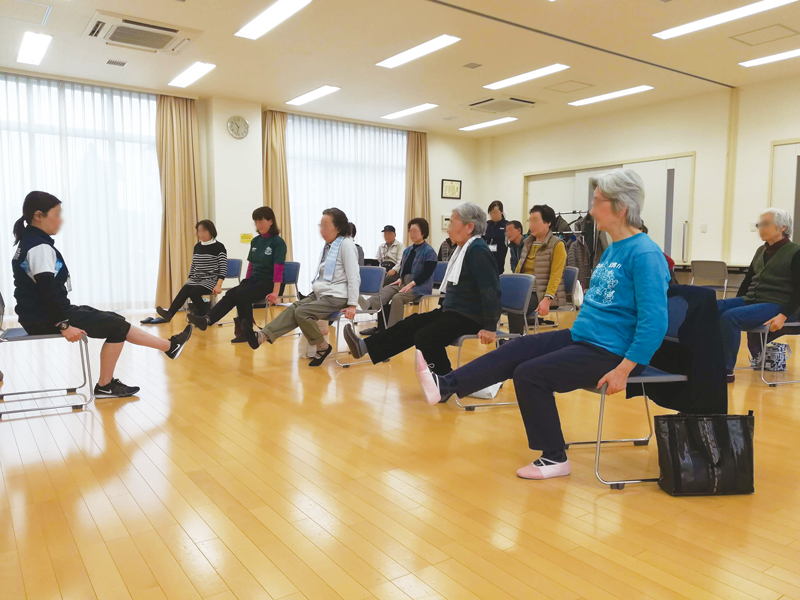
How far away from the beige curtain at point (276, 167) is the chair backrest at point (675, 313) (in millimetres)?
7696

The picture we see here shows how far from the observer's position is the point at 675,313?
265 cm

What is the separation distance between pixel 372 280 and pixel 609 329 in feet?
10.1

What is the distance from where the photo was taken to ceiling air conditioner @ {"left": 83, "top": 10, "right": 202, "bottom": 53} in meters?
5.93

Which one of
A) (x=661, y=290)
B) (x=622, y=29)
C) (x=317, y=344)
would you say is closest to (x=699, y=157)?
(x=622, y=29)

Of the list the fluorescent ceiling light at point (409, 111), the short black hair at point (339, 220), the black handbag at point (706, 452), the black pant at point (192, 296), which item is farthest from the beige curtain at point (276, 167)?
the black handbag at point (706, 452)

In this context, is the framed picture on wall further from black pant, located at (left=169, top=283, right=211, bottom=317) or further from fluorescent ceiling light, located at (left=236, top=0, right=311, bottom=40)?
black pant, located at (left=169, top=283, right=211, bottom=317)

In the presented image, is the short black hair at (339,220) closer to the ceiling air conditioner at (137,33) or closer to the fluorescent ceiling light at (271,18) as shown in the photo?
the fluorescent ceiling light at (271,18)

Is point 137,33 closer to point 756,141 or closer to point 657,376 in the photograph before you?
point 657,376

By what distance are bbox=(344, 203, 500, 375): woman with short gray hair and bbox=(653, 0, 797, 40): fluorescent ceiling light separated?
12.2 ft

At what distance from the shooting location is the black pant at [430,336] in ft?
12.2

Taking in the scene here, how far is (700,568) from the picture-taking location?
192 centimetres

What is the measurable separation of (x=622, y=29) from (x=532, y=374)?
489 cm

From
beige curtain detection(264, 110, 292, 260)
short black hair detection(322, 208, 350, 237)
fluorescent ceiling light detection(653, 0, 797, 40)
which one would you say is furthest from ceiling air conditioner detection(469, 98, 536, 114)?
short black hair detection(322, 208, 350, 237)

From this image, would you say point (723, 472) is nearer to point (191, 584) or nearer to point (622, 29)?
point (191, 584)
